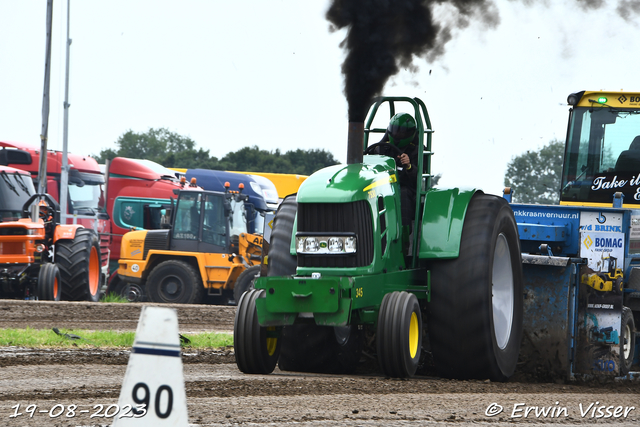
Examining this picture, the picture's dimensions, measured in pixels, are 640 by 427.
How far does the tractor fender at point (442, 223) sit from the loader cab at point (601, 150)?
3.96 m

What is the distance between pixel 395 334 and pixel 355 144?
1.87m

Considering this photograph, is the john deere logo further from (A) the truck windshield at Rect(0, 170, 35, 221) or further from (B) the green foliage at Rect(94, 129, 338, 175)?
(B) the green foliage at Rect(94, 129, 338, 175)

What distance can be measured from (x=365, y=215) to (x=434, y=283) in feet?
3.01

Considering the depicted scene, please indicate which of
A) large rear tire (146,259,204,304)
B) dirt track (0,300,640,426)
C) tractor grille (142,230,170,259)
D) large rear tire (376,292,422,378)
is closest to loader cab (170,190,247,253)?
tractor grille (142,230,170,259)

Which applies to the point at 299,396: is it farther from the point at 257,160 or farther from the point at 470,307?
the point at 257,160

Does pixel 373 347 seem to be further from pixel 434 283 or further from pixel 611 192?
pixel 611 192

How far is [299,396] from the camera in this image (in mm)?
5949

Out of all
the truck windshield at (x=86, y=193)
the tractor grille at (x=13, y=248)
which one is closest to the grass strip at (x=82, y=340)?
the tractor grille at (x=13, y=248)

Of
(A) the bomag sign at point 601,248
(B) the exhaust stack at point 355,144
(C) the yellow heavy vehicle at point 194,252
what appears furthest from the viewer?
(C) the yellow heavy vehicle at point 194,252

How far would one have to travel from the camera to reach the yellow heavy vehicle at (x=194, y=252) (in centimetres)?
1898

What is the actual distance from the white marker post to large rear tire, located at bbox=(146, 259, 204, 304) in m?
15.5

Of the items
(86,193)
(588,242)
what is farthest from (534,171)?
(588,242)

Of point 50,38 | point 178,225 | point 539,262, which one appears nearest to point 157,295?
point 178,225

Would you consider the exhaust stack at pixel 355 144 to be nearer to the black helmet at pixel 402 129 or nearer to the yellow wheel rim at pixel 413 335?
the black helmet at pixel 402 129
